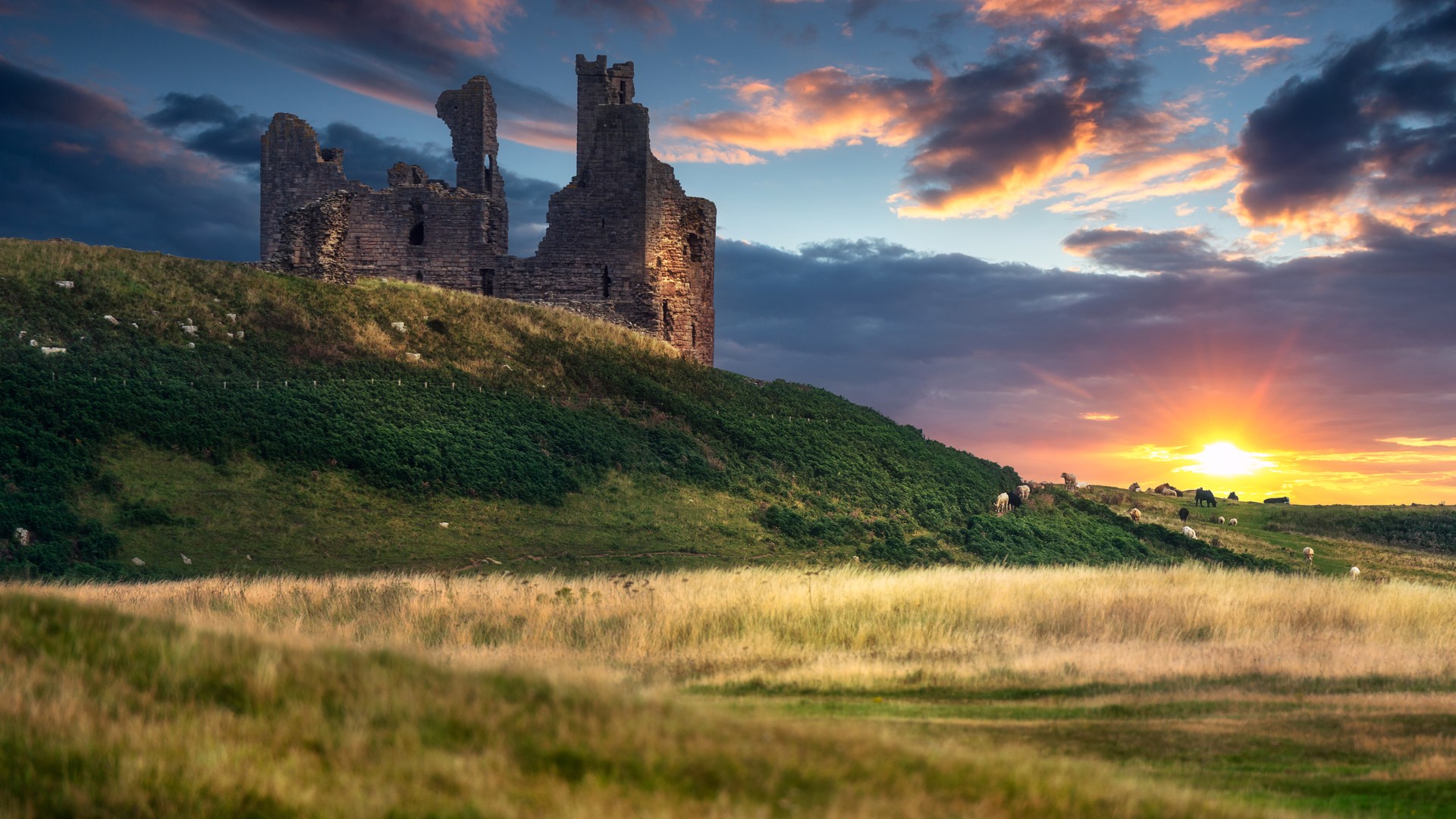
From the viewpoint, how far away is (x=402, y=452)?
2450cm

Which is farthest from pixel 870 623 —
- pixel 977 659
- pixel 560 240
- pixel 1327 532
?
pixel 1327 532

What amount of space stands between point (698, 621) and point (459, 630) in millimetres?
2956

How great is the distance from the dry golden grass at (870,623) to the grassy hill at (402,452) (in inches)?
197

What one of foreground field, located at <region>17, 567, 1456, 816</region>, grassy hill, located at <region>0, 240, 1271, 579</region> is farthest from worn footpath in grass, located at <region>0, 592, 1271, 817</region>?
grassy hill, located at <region>0, 240, 1271, 579</region>

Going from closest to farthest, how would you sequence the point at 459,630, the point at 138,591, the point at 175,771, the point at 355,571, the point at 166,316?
the point at 175,771 → the point at 459,630 → the point at 138,591 → the point at 355,571 → the point at 166,316

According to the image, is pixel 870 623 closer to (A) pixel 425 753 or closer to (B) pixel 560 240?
(A) pixel 425 753

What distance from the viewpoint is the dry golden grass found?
10.8 m

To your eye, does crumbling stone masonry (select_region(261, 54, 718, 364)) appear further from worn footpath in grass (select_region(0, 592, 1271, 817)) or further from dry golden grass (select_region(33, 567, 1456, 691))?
worn footpath in grass (select_region(0, 592, 1271, 817))

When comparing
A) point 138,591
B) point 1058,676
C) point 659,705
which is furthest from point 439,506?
point 659,705

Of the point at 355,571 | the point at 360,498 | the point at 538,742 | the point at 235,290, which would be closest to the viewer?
the point at 538,742

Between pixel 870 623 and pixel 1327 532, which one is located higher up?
pixel 1327 532

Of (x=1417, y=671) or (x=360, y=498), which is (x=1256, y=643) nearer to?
(x=1417, y=671)

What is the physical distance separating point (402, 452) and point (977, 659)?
55.9 ft

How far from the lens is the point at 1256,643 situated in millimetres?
12703
